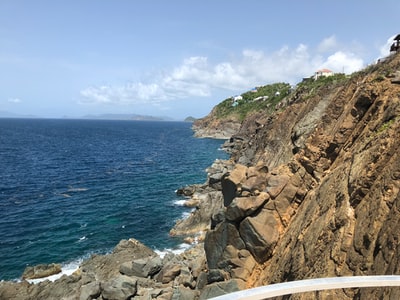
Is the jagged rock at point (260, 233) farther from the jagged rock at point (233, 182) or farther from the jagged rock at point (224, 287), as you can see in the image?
the jagged rock at point (233, 182)

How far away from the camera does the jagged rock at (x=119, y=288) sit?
2284cm

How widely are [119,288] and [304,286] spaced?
2142cm

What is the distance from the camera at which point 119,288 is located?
2319 centimetres

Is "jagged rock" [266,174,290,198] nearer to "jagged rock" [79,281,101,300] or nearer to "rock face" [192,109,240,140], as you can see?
"jagged rock" [79,281,101,300]

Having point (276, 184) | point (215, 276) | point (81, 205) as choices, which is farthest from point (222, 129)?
point (215, 276)

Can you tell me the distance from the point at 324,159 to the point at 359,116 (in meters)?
3.72

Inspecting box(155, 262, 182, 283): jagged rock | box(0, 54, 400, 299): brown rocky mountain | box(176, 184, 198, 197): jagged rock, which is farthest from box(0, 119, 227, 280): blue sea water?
box(155, 262, 182, 283): jagged rock

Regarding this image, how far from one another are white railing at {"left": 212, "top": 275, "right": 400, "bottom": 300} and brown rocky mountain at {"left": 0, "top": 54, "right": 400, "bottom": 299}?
3548 mm

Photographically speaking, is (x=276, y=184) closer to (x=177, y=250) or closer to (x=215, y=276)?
(x=215, y=276)

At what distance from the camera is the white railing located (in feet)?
14.3

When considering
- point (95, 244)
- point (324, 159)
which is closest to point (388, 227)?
point (324, 159)

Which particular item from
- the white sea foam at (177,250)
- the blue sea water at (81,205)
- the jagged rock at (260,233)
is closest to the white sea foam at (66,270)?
the blue sea water at (81,205)

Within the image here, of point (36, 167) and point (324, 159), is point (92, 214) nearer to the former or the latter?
point (324, 159)

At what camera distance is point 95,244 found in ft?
116
